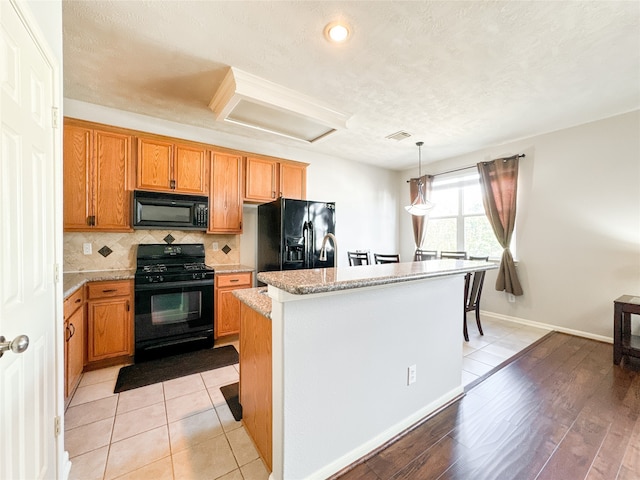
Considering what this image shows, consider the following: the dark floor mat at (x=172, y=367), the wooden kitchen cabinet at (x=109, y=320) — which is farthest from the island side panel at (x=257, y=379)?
the wooden kitchen cabinet at (x=109, y=320)

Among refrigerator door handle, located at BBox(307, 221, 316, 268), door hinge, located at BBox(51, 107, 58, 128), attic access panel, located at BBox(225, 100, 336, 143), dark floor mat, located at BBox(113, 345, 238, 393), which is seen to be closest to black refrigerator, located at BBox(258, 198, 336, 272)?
refrigerator door handle, located at BBox(307, 221, 316, 268)

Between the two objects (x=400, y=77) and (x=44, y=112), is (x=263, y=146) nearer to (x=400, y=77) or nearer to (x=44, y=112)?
(x=400, y=77)

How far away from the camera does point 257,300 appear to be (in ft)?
5.26

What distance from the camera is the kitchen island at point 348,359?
1.24 metres

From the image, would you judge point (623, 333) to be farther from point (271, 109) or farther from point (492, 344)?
point (271, 109)

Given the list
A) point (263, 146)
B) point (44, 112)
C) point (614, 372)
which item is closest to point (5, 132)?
point (44, 112)

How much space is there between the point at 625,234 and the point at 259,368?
4250mm

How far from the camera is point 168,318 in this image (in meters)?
2.80

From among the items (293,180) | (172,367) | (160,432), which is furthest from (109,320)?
(293,180)

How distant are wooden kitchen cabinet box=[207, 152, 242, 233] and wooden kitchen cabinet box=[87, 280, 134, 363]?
3.68 ft

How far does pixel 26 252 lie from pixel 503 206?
4912 millimetres

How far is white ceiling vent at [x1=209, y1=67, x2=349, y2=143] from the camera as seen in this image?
237 cm

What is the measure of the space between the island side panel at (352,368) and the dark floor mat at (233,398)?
0.71m

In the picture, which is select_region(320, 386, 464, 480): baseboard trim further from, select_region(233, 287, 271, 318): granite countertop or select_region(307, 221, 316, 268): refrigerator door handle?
select_region(307, 221, 316, 268): refrigerator door handle
